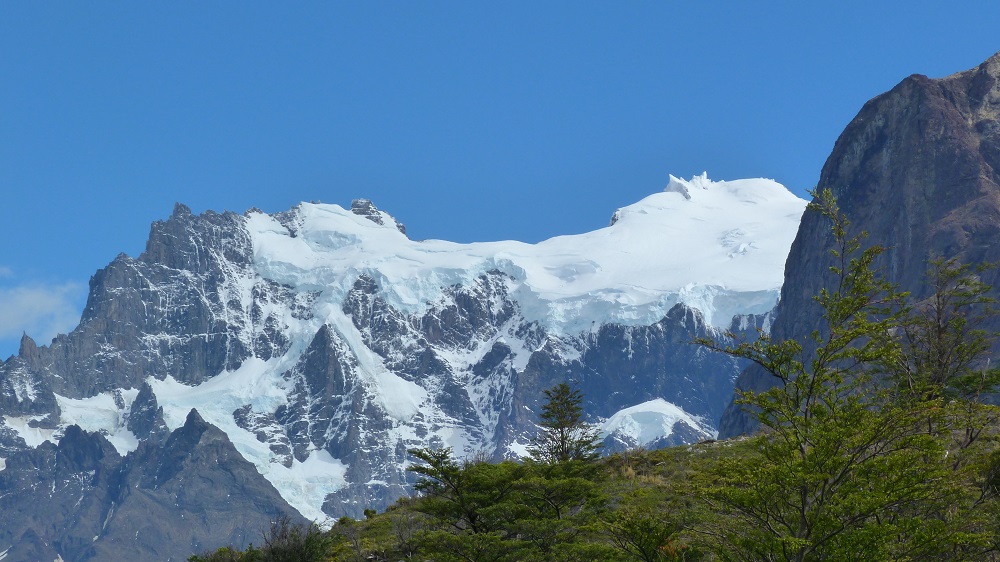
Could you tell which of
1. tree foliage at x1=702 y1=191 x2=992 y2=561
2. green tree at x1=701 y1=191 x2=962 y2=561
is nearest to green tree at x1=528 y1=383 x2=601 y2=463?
tree foliage at x1=702 y1=191 x2=992 y2=561

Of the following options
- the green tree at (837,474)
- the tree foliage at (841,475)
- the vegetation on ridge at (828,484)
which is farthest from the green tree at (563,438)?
the green tree at (837,474)

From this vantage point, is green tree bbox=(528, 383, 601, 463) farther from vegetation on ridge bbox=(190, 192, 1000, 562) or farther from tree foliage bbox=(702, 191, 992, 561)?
tree foliage bbox=(702, 191, 992, 561)

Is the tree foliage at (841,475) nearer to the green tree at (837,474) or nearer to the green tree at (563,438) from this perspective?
the green tree at (837,474)


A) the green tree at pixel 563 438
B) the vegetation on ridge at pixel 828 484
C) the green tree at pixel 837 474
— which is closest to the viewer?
the green tree at pixel 837 474

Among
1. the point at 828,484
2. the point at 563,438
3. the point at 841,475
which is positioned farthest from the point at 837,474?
the point at 563,438

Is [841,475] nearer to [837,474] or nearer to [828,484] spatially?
[828,484]

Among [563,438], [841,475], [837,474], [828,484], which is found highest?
[563,438]

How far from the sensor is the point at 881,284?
3575 cm

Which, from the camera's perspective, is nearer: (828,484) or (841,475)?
(841,475)

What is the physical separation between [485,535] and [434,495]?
5.53 m

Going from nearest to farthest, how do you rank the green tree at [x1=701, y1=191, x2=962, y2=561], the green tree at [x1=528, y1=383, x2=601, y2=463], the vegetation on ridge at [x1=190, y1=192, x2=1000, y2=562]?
the green tree at [x1=701, y1=191, x2=962, y2=561] → the vegetation on ridge at [x1=190, y1=192, x2=1000, y2=562] → the green tree at [x1=528, y1=383, x2=601, y2=463]

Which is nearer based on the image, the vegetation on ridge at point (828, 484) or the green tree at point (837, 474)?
the green tree at point (837, 474)

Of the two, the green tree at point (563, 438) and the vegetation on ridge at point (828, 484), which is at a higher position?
the green tree at point (563, 438)

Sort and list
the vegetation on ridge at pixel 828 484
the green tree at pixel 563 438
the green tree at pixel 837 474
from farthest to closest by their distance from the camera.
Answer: the green tree at pixel 563 438 → the vegetation on ridge at pixel 828 484 → the green tree at pixel 837 474
